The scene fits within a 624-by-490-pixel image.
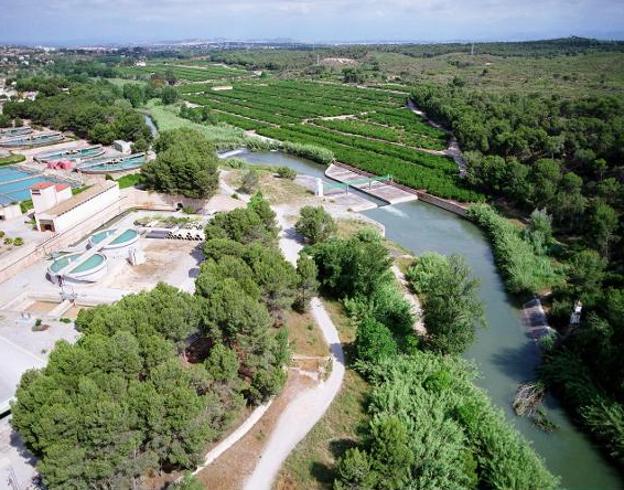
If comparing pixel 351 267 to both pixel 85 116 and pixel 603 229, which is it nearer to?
pixel 603 229

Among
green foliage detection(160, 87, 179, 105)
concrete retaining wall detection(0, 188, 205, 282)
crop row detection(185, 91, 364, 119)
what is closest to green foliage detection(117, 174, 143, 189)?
concrete retaining wall detection(0, 188, 205, 282)

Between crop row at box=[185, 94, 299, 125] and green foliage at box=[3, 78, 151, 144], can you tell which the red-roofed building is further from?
crop row at box=[185, 94, 299, 125]

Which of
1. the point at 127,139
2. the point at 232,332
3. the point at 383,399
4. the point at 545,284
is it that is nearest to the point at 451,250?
the point at 545,284

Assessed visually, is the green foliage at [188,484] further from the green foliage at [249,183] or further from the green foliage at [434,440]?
the green foliage at [249,183]

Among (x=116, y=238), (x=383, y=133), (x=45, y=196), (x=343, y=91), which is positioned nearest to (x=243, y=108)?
(x=343, y=91)

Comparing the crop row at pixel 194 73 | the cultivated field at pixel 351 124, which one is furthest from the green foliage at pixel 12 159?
the crop row at pixel 194 73
